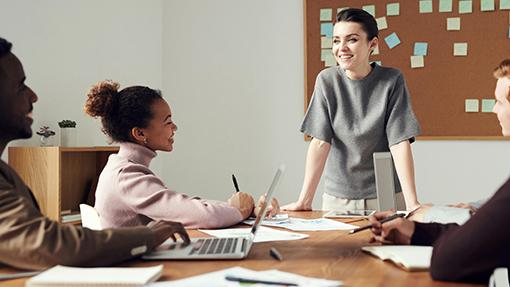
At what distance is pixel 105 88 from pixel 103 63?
2.31m

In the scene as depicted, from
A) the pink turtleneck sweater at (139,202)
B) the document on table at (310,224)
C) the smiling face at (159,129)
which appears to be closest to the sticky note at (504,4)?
the document on table at (310,224)

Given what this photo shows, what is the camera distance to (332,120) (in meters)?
2.82

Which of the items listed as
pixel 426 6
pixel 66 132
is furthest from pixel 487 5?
pixel 66 132

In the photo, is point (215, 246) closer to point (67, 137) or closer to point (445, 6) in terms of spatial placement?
point (67, 137)

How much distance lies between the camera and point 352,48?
2736 mm

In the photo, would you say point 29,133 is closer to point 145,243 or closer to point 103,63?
point 145,243

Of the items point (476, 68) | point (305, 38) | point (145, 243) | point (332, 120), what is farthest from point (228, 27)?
point (145, 243)

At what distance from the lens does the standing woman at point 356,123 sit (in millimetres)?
2709

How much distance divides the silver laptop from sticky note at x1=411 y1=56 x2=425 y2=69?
2.03 m

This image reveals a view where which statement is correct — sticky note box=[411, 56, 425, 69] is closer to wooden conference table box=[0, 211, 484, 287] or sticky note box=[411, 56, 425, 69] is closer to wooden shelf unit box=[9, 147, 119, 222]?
wooden shelf unit box=[9, 147, 119, 222]

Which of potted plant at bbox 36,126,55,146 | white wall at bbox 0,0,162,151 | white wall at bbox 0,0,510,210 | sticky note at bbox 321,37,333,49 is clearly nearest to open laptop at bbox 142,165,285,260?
potted plant at bbox 36,126,55,146

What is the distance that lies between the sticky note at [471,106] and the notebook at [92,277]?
3.40m

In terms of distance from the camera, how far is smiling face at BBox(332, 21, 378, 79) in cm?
274

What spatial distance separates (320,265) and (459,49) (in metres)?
3.21
